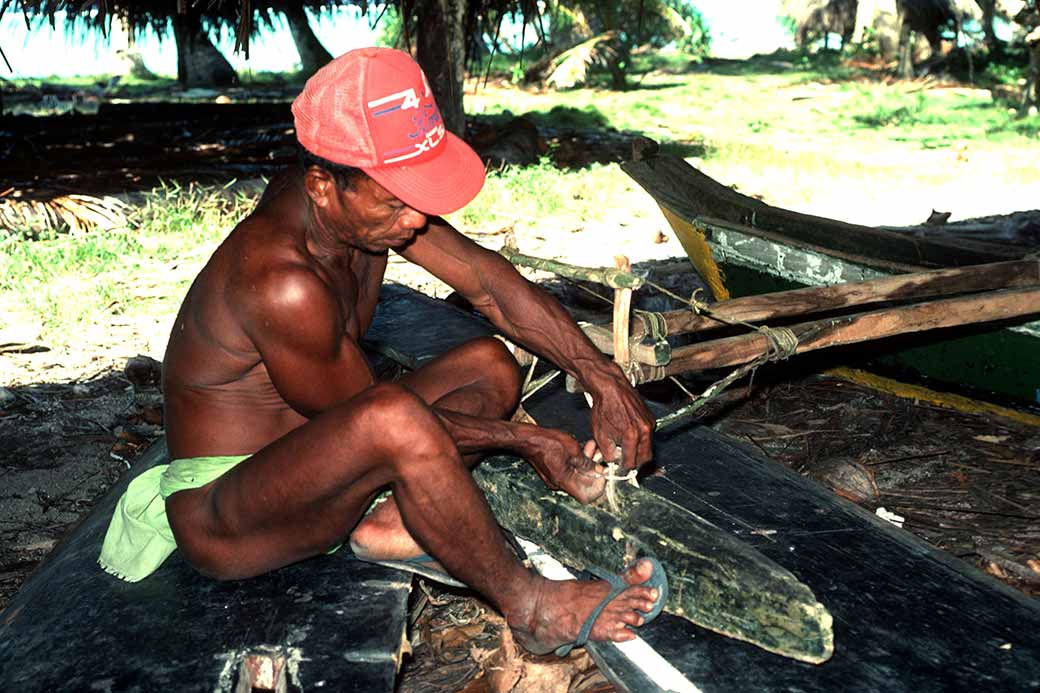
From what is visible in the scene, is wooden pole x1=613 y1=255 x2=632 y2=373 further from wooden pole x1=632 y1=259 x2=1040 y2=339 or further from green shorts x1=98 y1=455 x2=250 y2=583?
green shorts x1=98 y1=455 x2=250 y2=583

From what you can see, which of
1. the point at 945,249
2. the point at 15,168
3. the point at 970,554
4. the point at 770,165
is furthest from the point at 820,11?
the point at 970,554

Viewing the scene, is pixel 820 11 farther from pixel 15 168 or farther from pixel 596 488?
pixel 596 488

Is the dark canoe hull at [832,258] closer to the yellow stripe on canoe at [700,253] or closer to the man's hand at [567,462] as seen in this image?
the yellow stripe on canoe at [700,253]

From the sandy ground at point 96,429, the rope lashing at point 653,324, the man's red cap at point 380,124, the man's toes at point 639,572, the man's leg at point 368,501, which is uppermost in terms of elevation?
the man's red cap at point 380,124

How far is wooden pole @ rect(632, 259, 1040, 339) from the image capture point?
2879 mm

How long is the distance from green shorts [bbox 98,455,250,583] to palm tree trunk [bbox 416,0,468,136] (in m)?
6.54

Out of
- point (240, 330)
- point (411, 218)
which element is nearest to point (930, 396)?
point (411, 218)

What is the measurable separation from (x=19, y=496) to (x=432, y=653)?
5.93 feet

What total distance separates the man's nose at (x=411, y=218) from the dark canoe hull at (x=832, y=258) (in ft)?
7.81

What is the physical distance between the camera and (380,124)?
2.09 metres

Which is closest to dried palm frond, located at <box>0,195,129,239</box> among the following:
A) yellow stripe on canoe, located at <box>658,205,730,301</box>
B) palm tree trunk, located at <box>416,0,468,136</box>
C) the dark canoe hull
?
palm tree trunk, located at <box>416,0,468,136</box>

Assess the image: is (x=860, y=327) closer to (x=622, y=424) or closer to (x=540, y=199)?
(x=622, y=424)

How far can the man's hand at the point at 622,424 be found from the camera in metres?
2.41

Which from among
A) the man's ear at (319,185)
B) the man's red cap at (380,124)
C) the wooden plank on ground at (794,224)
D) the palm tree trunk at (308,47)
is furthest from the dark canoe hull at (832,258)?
the palm tree trunk at (308,47)
